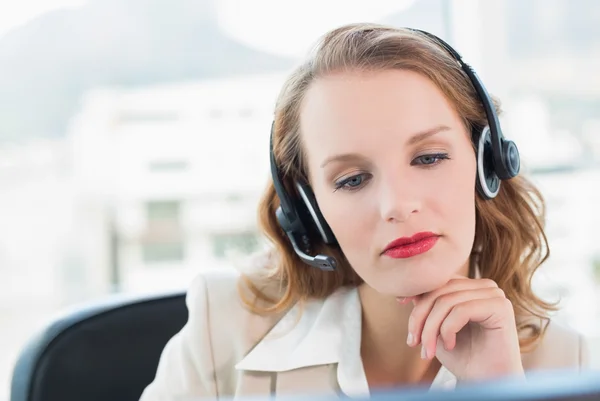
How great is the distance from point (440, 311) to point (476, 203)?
24 cm

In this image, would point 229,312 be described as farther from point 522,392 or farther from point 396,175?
point 522,392

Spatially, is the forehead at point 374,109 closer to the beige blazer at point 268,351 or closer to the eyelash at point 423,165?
the eyelash at point 423,165

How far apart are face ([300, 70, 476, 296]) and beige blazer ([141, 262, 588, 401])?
0.22 metres

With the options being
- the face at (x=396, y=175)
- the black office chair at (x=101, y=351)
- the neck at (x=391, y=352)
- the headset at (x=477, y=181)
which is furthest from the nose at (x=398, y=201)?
the black office chair at (x=101, y=351)

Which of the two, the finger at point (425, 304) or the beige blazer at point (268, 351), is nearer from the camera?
the finger at point (425, 304)

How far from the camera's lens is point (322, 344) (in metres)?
1.25

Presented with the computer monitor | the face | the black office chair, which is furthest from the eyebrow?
the computer monitor

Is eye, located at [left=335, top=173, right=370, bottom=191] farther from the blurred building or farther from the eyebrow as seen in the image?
the blurred building

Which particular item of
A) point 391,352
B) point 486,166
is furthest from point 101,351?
point 486,166

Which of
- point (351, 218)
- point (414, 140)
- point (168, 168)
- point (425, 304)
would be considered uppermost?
point (168, 168)

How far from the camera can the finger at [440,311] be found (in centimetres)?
105

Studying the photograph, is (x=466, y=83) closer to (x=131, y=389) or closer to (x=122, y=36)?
(x=131, y=389)

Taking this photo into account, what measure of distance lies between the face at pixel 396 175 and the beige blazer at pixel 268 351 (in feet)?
0.73

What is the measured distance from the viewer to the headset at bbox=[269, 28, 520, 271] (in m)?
1.06
